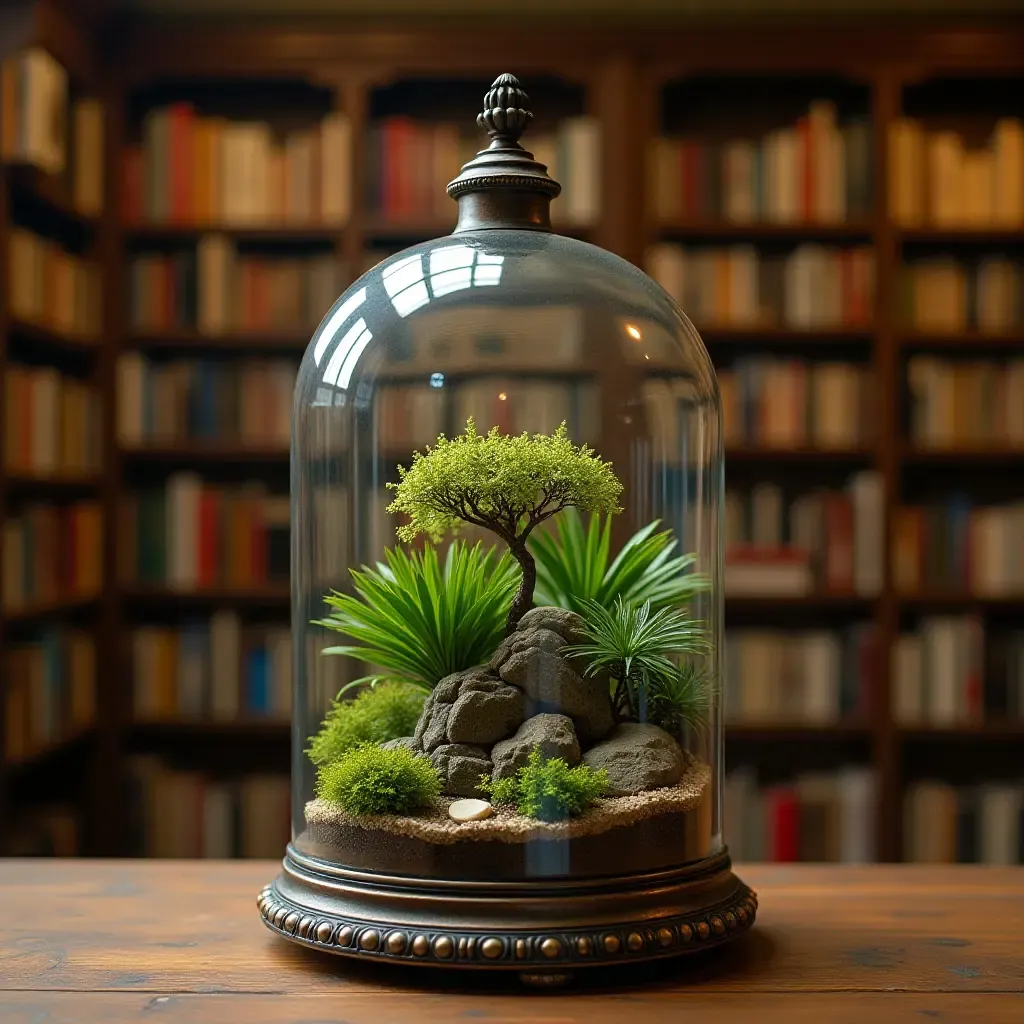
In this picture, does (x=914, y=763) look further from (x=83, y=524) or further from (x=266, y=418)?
(x=83, y=524)

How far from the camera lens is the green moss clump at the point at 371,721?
3.61ft

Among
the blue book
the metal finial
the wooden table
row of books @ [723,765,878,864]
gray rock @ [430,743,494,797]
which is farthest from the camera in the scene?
the blue book

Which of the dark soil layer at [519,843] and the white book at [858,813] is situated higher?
the dark soil layer at [519,843]

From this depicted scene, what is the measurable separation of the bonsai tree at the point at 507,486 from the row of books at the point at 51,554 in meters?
2.03

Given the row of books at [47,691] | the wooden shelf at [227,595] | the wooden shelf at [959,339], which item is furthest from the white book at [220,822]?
the wooden shelf at [959,339]

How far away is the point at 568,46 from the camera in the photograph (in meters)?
3.40

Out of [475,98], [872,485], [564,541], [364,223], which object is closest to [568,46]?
[475,98]

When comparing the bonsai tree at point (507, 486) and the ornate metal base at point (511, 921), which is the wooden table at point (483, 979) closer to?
the ornate metal base at point (511, 921)

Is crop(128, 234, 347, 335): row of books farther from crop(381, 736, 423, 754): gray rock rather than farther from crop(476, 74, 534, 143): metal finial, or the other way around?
crop(381, 736, 423, 754): gray rock

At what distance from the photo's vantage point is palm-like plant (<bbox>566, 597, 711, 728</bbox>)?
1049 mm

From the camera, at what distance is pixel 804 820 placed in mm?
3359

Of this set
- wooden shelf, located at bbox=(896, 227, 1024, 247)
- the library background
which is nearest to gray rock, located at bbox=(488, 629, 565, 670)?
the library background

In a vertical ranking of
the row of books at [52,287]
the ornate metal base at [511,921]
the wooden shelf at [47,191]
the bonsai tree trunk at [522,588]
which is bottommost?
the ornate metal base at [511,921]

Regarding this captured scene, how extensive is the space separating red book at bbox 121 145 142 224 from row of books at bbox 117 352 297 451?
0.38m
